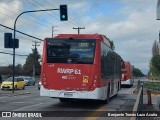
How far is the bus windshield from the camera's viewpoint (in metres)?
20.8

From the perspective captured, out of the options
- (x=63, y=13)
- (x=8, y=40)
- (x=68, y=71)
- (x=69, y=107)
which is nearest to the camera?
(x=68, y=71)

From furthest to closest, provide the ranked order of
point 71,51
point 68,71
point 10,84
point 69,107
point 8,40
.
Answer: point 10,84, point 8,40, point 69,107, point 71,51, point 68,71

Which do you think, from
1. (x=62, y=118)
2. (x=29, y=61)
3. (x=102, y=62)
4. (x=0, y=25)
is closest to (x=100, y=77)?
(x=102, y=62)

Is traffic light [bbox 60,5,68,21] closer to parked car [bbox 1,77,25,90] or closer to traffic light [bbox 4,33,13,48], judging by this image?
traffic light [bbox 4,33,13,48]

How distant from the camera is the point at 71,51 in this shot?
20938 mm

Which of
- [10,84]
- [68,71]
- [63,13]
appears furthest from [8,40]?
[68,71]

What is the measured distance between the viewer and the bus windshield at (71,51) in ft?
68.3

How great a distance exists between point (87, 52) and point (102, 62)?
1.17 metres

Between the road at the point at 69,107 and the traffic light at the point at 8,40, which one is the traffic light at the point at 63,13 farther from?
the road at the point at 69,107

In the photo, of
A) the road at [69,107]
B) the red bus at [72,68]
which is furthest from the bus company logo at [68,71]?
the road at [69,107]

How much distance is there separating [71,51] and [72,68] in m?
0.80

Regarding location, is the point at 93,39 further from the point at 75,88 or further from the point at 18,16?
the point at 18,16

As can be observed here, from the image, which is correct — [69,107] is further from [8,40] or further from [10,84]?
[10,84]

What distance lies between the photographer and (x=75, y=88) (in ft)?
67.6
